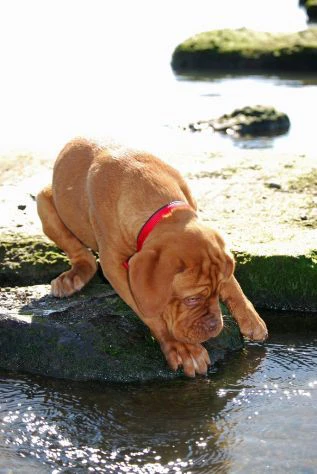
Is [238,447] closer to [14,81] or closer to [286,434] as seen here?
[286,434]

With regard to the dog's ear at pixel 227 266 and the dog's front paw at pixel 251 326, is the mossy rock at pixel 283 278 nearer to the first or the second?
the dog's front paw at pixel 251 326

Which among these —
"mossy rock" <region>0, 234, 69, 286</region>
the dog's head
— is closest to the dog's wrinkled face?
the dog's head

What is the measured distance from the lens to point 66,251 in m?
7.49

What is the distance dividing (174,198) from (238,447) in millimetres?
1550

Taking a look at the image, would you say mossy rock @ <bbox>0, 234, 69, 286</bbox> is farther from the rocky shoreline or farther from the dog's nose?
the dog's nose

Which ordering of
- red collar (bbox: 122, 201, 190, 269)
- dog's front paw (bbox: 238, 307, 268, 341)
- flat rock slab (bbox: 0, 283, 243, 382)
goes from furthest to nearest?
dog's front paw (bbox: 238, 307, 268, 341), flat rock slab (bbox: 0, 283, 243, 382), red collar (bbox: 122, 201, 190, 269)

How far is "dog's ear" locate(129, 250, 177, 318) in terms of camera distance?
5699mm

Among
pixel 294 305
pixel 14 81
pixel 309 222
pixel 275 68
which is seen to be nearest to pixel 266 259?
pixel 294 305

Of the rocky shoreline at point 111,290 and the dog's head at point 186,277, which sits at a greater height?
the dog's head at point 186,277

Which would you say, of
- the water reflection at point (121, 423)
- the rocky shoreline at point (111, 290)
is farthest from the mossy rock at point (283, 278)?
the water reflection at point (121, 423)

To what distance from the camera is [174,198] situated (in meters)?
6.25

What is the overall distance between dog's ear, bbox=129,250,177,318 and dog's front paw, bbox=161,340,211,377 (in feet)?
2.40

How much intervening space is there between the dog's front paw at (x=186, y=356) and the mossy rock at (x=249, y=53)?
47.1 feet

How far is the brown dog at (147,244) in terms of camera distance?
5.75m
